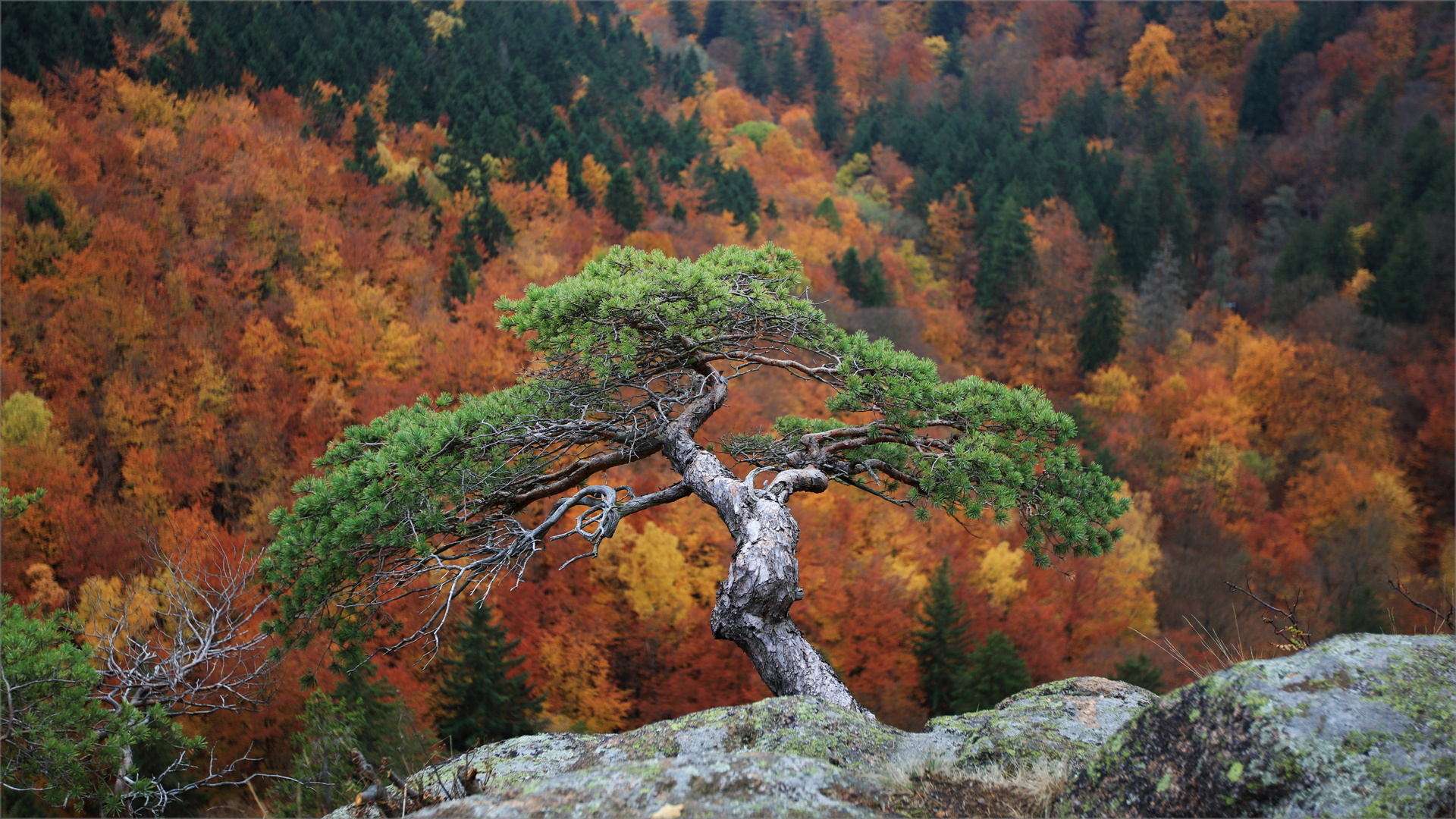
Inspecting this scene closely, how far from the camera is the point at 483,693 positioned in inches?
814

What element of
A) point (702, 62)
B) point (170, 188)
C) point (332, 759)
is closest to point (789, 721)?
point (332, 759)

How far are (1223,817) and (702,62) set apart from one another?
9998 centimetres

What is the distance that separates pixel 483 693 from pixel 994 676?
13.5 meters

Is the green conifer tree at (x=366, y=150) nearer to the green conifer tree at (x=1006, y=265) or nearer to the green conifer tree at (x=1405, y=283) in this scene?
the green conifer tree at (x=1006, y=265)

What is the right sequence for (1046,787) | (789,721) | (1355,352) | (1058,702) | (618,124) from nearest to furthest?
(1046,787), (789,721), (1058,702), (1355,352), (618,124)

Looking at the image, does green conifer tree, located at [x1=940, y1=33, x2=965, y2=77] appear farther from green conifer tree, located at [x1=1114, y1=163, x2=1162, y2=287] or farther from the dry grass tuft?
the dry grass tuft

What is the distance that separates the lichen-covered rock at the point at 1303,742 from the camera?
355 cm

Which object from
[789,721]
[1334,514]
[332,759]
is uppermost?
[789,721]

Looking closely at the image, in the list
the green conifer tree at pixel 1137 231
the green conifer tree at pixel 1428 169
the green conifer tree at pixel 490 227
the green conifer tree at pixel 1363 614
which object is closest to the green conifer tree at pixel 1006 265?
the green conifer tree at pixel 1137 231

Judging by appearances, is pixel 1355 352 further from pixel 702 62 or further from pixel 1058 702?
pixel 702 62

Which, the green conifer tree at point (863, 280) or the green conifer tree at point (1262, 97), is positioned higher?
the green conifer tree at point (863, 280)

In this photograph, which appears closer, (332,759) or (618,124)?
(332,759)

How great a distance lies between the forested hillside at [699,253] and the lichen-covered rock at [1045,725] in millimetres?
1136

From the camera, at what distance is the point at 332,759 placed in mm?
13828
